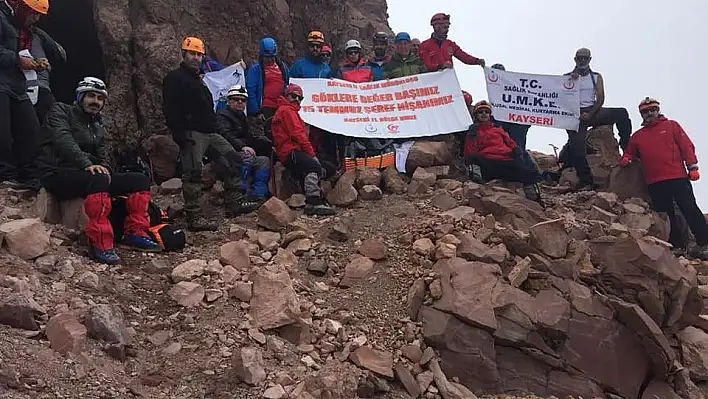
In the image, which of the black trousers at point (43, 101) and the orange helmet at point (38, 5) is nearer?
the orange helmet at point (38, 5)

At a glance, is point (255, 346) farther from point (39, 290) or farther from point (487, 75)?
point (487, 75)

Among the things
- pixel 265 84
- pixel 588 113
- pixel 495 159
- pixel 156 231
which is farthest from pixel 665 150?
pixel 156 231

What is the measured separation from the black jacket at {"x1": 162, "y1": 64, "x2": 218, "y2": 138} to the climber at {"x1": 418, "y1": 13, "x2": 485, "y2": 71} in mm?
5328

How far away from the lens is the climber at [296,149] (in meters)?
9.39

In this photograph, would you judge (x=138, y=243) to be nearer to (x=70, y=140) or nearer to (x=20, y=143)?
(x=70, y=140)

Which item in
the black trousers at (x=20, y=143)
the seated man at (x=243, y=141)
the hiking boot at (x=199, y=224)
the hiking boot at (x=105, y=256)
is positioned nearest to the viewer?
the hiking boot at (x=105, y=256)

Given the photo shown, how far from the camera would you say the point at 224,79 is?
481 inches

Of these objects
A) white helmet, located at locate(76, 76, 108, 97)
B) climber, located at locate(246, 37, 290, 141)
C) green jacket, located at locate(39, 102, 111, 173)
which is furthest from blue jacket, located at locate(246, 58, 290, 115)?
white helmet, located at locate(76, 76, 108, 97)

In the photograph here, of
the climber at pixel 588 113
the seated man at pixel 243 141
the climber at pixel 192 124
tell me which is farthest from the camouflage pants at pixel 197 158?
the climber at pixel 588 113

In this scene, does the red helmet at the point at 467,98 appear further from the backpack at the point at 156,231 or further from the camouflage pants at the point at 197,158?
the backpack at the point at 156,231

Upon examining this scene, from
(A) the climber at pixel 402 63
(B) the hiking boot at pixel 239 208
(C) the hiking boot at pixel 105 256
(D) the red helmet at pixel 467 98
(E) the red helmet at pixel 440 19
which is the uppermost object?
(E) the red helmet at pixel 440 19

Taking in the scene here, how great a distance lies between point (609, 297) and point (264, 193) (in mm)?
5256

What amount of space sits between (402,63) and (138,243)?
21.6 ft

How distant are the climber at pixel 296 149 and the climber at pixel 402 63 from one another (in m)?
3.08
